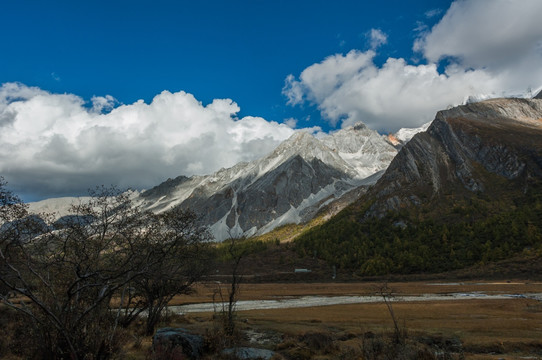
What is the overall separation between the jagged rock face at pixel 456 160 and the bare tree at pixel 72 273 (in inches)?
6287

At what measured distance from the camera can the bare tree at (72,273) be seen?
11.7 metres

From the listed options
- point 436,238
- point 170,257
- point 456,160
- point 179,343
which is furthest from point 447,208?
point 179,343

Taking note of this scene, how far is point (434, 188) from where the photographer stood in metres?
165

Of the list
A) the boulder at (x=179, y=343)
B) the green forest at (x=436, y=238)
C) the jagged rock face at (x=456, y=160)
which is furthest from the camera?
the jagged rock face at (x=456, y=160)

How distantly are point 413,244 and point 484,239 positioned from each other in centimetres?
2367

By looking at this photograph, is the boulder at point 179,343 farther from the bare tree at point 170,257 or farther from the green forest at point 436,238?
the green forest at point 436,238

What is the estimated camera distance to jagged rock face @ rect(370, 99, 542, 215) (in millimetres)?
157250

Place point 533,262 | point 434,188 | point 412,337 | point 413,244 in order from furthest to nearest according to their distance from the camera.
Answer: point 434,188 < point 413,244 < point 533,262 < point 412,337

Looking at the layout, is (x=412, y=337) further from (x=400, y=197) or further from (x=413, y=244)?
(x=400, y=197)

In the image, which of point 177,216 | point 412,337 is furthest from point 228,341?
point 412,337

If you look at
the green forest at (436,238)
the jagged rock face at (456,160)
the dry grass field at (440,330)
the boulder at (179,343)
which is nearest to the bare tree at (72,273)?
the boulder at (179,343)

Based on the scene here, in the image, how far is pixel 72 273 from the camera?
16.4m

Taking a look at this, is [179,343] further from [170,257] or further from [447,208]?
[447,208]

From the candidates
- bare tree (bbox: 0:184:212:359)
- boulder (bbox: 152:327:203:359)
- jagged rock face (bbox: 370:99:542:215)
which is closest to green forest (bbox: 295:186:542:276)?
jagged rock face (bbox: 370:99:542:215)
